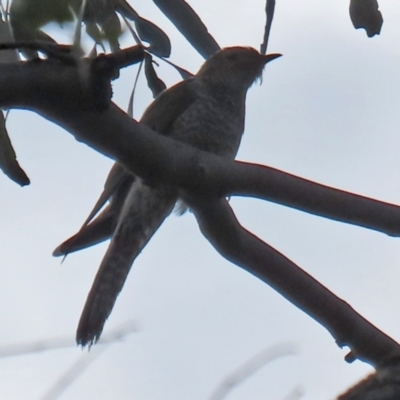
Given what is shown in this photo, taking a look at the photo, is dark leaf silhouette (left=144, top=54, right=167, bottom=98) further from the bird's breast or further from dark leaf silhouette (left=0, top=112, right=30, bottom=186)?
dark leaf silhouette (left=0, top=112, right=30, bottom=186)

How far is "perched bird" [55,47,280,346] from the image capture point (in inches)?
102

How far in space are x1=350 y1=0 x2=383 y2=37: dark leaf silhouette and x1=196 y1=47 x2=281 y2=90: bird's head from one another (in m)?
1.47

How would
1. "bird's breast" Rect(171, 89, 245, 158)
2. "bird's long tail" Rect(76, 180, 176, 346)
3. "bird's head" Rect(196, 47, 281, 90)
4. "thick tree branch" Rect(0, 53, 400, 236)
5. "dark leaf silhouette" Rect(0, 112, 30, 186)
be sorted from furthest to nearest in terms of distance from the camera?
"bird's head" Rect(196, 47, 281, 90)
"bird's breast" Rect(171, 89, 245, 158)
"bird's long tail" Rect(76, 180, 176, 346)
"dark leaf silhouette" Rect(0, 112, 30, 186)
"thick tree branch" Rect(0, 53, 400, 236)

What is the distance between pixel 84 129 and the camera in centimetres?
158

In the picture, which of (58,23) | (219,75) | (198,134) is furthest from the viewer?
(219,75)

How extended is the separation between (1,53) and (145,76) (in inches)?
37.2

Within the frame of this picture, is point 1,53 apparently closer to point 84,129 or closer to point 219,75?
point 84,129

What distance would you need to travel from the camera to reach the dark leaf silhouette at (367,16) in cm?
223

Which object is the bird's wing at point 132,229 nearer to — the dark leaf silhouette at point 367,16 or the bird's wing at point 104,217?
the bird's wing at point 104,217

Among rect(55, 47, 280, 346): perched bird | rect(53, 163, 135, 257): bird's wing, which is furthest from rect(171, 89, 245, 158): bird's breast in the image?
rect(53, 163, 135, 257): bird's wing

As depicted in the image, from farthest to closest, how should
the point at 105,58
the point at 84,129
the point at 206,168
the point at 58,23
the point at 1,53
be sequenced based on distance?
1. the point at 1,53
2. the point at 206,168
3. the point at 84,129
4. the point at 105,58
5. the point at 58,23

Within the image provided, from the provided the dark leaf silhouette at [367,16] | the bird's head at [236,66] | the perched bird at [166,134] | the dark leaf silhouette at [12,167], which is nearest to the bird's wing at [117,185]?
the perched bird at [166,134]

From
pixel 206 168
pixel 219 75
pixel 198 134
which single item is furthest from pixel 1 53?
pixel 219 75

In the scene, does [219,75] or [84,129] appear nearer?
[84,129]
